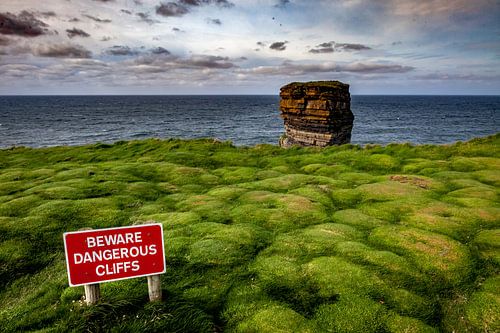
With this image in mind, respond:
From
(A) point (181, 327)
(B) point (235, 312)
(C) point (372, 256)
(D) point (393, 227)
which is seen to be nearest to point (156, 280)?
(A) point (181, 327)

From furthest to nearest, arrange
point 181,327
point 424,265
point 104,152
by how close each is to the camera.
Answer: point 104,152
point 424,265
point 181,327

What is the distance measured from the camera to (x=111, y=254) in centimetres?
895

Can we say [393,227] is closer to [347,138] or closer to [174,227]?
[174,227]

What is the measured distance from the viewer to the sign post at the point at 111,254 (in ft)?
28.2

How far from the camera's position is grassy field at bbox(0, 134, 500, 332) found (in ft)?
32.6

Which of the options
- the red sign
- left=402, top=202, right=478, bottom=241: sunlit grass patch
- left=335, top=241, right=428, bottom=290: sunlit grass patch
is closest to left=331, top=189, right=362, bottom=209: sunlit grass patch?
left=402, top=202, right=478, bottom=241: sunlit grass patch

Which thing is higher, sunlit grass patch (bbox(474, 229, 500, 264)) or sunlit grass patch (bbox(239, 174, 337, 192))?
sunlit grass patch (bbox(474, 229, 500, 264))

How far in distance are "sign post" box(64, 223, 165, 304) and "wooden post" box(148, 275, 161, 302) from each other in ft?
0.76

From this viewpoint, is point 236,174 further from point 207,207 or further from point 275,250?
point 275,250

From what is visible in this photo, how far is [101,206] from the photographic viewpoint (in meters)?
21.3

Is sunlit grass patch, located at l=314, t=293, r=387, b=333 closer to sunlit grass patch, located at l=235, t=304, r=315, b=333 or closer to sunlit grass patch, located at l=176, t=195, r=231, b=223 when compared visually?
sunlit grass patch, located at l=235, t=304, r=315, b=333

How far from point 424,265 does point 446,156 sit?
28372 mm

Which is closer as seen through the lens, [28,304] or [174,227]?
[28,304]

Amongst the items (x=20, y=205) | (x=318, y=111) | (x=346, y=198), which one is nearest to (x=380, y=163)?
(x=346, y=198)
